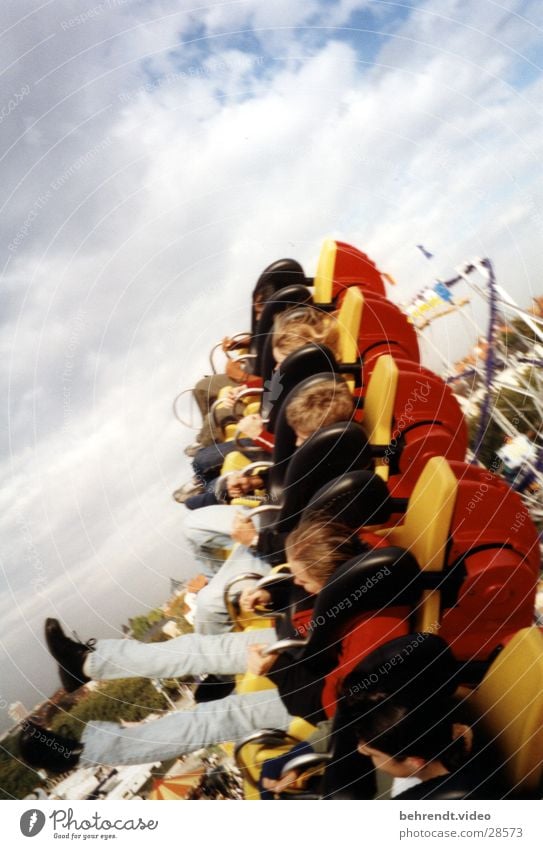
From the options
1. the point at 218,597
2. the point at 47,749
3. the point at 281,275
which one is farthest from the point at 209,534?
the point at 281,275

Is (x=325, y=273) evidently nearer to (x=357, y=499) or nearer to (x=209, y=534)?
(x=209, y=534)

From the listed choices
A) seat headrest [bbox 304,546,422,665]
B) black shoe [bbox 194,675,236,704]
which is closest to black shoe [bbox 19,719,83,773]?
black shoe [bbox 194,675,236,704]

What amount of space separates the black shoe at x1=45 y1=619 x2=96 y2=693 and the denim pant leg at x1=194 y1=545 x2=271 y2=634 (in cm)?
18

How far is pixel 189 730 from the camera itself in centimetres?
94

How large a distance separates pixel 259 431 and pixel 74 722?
2.13 feet

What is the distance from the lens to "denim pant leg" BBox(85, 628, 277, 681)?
1.03 m

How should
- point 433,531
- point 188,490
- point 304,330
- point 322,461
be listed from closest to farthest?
point 433,531
point 322,461
point 304,330
point 188,490

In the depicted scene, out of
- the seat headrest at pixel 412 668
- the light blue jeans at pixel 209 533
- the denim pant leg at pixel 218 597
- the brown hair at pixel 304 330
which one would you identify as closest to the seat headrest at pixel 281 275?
the brown hair at pixel 304 330

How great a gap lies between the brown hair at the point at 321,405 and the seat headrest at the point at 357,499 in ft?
0.60

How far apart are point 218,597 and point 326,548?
26cm

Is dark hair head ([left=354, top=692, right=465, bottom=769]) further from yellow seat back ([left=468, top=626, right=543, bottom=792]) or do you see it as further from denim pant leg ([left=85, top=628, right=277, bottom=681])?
denim pant leg ([left=85, top=628, right=277, bottom=681])

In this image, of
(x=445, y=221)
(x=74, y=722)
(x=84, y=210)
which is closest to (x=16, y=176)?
(x=84, y=210)

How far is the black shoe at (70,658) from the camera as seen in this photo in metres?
1.05
